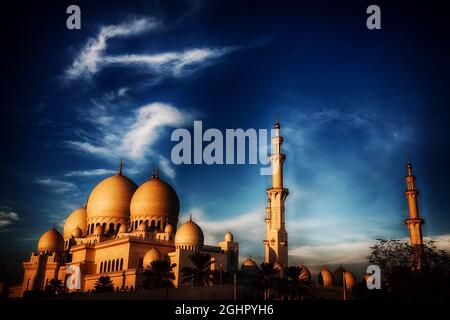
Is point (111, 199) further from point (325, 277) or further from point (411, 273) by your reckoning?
point (411, 273)

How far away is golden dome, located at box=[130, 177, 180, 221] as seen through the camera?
64.6m

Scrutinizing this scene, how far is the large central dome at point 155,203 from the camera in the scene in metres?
64.5

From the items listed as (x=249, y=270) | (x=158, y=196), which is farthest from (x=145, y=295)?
(x=158, y=196)

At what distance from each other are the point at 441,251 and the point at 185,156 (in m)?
36.2

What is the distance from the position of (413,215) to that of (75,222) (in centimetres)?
4849

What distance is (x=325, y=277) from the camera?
63.0 metres

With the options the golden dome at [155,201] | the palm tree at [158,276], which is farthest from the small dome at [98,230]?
the palm tree at [158,276]

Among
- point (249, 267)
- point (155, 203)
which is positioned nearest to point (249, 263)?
point (249, 267)

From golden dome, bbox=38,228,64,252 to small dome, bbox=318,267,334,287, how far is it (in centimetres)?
3654

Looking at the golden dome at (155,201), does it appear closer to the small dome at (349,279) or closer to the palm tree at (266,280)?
the palm tree at (266,280)

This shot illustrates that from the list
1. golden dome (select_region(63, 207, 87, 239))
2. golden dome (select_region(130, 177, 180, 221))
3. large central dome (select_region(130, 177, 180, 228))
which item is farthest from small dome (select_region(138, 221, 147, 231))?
golden dome (select_region(63, 207, 87, 239))

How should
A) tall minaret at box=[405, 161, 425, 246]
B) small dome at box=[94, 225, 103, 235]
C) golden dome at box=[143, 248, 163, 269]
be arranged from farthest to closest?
1. small dome at box=[94, 225, 103, 235]
2. tall minaret at box=[405, 161, 425, 246]
3. golden dome at box=[143, 248, 163, 269]

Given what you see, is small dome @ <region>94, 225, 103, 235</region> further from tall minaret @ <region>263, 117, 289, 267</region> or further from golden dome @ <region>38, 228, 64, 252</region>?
tall minaret @ <region>263, 117, 289, 267</region>
